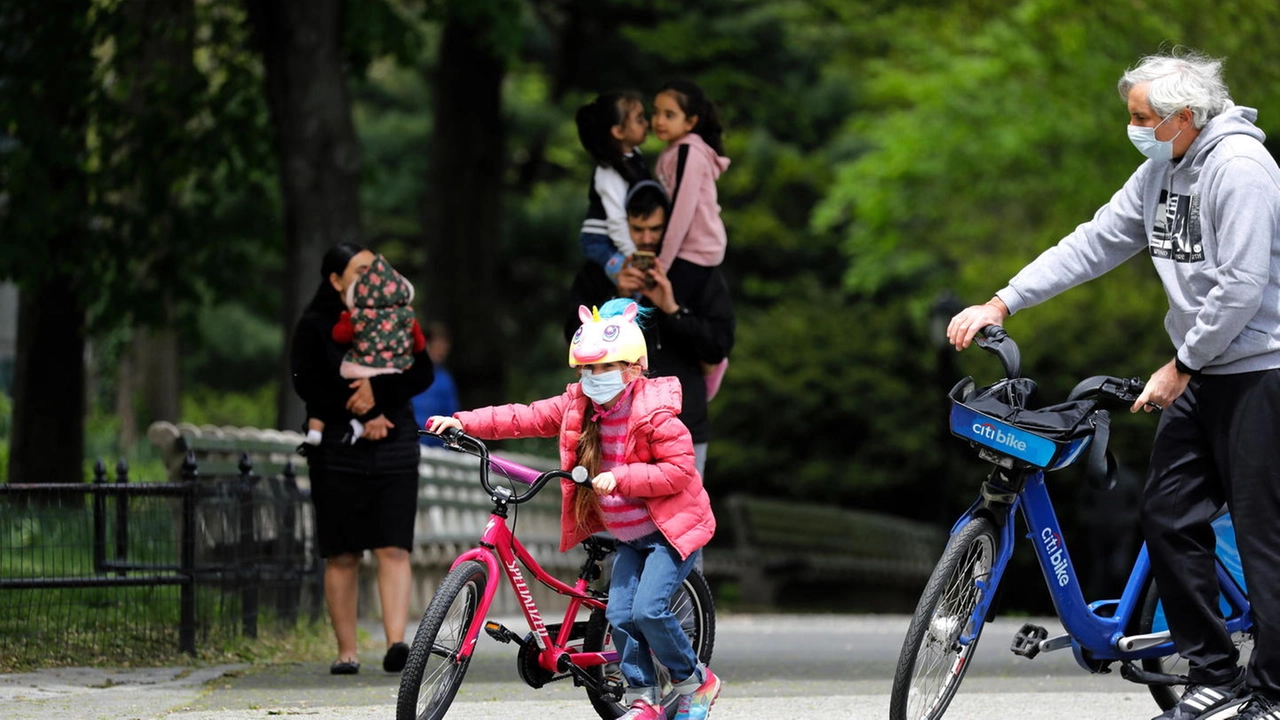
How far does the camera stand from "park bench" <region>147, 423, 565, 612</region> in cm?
930

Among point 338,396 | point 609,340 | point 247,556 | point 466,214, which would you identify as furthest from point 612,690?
point 466,214

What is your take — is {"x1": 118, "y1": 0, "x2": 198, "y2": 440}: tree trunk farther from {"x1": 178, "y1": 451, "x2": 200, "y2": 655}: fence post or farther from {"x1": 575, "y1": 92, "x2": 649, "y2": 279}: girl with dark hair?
{"x1": 575, "y1": 92, "x2": 649, "y2": 279}: girl with dark hair

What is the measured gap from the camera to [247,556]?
8.74m

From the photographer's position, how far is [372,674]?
25.6 ft

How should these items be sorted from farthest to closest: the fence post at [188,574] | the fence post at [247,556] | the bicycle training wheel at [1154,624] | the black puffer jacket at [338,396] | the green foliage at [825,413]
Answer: the green foliage at [825,413], the fence post at [247,556], the fence post at [188,574], the black puffer jacket at [338,396], the bicycle training wheel at [1154,624]

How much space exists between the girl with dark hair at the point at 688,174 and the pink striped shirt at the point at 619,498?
1.89 m

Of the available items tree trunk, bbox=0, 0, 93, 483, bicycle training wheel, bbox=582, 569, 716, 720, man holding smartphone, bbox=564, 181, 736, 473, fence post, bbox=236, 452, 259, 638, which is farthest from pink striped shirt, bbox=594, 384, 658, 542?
tree trunk, bbox=0, 0, 93, 483

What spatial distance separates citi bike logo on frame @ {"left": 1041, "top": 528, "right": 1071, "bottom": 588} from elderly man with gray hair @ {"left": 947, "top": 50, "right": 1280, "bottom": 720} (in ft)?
0.83

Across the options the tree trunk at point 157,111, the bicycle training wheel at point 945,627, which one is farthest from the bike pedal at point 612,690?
the tree trunk at point 157,111

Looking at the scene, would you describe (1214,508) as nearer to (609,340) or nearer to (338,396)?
(609,340)

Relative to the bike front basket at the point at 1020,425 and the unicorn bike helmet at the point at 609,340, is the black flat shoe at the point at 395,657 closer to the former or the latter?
the unicorn bike helmet at the point at 609,340

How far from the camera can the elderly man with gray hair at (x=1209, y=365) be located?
530cm

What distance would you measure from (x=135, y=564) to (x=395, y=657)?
4.09ft

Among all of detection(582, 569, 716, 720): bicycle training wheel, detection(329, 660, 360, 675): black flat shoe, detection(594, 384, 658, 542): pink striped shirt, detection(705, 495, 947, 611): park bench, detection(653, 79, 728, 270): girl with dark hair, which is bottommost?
detection(705, 495, 947, 611): park bench
